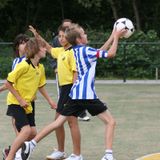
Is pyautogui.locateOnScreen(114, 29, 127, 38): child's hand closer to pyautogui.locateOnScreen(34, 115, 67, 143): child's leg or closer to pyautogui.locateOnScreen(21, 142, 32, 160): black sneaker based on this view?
pyautogui.locateOnScreen(34, 115, 67, 143): child's leg

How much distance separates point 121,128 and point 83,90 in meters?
3.05

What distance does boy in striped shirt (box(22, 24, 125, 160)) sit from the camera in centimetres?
702

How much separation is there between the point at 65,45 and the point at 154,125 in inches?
124

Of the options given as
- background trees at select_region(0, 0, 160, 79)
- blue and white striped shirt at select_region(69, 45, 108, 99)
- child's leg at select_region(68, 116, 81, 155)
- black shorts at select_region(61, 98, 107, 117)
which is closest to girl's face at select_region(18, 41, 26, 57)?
blue and white striped shirt at select_region(69, 45, 108, 99)

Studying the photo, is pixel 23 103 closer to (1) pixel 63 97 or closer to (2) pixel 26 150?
(2) pixel 26 150

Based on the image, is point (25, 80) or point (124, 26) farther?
point (124, 26)

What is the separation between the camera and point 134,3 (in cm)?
2956

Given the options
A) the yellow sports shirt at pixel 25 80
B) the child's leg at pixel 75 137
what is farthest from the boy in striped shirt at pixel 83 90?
the yellow sports shirt at pixel 25 80

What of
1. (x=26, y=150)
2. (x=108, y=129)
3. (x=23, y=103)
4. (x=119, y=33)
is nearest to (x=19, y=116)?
(x=23, y=103)

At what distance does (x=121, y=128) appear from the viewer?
9.98 metres

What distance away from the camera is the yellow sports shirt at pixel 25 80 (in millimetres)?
6980

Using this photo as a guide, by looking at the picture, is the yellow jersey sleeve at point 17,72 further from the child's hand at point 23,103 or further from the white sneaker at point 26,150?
the white sneaker at point 26,150

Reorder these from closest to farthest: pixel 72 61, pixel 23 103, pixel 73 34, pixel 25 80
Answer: pixel 23 103 < pixel 25 80 < pixel 73 34 < pixel 72 61

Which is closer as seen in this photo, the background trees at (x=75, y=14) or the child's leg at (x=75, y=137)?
the child's leg at (x=75, y=137)
